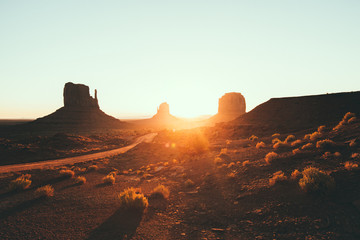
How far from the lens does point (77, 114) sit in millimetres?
91250

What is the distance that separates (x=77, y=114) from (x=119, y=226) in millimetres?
100491

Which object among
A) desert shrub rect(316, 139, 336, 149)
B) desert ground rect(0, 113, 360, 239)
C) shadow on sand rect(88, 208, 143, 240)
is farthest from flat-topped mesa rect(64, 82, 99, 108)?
desert shrub rect(316, 139, 336, 149)

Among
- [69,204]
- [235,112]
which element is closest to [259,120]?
[69,204]

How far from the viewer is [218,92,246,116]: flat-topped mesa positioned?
133m

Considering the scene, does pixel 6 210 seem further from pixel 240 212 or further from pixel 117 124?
pixel 117 124

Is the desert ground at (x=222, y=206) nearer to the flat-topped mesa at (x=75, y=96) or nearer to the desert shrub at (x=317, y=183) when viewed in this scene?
the desert shrub at (x=317, y=183)

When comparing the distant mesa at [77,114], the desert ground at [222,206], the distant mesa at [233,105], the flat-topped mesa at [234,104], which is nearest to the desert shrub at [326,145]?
the desert ground at [222,206]

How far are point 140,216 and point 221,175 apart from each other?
7.32 m

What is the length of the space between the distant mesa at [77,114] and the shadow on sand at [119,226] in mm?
85475

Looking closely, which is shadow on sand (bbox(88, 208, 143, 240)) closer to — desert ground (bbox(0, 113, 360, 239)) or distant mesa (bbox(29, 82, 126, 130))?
desert ground (bbox(0, 113, 360, 239))

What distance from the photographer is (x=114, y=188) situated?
12484 mm

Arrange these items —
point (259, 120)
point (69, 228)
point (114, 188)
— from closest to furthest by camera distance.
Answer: point (69, 228)
point (114, 188)
point (259, 120)

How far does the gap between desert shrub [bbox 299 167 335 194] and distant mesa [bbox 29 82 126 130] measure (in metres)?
91.2

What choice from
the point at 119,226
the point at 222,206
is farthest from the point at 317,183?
the point at 119,226
